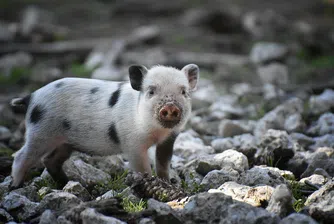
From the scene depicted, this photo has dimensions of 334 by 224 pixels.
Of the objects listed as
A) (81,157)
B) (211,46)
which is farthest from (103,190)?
(211,46)

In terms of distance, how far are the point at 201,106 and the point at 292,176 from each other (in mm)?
4005

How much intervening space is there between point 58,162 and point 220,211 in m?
2.45

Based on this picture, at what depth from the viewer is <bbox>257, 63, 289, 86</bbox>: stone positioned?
35.1 ft

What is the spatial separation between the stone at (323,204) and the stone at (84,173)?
2074 millimetres

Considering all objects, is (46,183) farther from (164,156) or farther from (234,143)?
(234,143)

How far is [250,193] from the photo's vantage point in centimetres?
443

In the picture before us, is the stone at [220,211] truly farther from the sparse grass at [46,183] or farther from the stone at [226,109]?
the stone at [226,109]

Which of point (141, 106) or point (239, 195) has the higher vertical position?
point (141, 106)

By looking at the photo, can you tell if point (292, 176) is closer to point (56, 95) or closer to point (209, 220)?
point (209, 220)

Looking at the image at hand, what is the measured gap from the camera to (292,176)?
5266 millimetres

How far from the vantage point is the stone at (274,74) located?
10702mm

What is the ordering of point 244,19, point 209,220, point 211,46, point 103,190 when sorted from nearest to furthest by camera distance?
point 209,220 < point 103,190 < point 211,46 < point 244,19

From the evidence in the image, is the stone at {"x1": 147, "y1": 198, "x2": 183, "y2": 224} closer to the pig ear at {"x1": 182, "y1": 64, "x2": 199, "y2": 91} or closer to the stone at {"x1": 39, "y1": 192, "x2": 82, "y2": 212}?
the stone at {"x1": 39, "y1": 192, "x2": 82, "y2": 212}

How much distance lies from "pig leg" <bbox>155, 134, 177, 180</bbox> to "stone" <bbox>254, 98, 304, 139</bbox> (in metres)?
1.86
